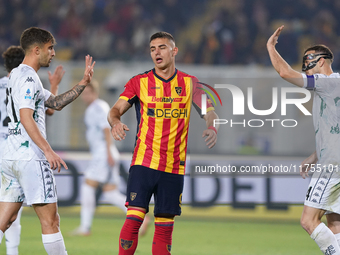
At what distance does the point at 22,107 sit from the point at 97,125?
3.69m

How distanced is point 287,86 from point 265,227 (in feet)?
10.3

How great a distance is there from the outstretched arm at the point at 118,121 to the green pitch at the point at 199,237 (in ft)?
7.10

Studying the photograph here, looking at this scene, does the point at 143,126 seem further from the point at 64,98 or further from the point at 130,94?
the point at 64,98

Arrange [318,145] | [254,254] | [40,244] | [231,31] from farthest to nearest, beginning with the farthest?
1. [231,31]
2. [40,244]
3. [254,254]
4. [318,145]

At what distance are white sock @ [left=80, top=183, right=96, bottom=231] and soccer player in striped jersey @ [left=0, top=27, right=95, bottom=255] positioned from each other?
2977mm

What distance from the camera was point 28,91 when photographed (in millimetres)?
3779

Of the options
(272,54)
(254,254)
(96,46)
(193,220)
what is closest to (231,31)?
(96,46)

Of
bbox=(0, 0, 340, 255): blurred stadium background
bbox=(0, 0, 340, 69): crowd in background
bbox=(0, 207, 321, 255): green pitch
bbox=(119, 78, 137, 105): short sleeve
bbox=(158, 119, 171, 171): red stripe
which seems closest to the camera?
bbox=(158, 119, 171, 171): red stripe

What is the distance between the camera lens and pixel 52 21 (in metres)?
14.1

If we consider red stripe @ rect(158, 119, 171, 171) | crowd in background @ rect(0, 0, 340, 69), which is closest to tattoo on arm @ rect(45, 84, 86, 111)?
red stripe @ rect(158, 119, 171, 171)

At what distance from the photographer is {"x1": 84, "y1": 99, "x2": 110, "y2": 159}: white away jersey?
7309 mm

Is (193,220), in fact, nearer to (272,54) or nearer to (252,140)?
(252,140)

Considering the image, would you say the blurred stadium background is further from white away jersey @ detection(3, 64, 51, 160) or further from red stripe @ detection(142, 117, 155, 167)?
white away jersey @ detection(3, 64, 51, 160)

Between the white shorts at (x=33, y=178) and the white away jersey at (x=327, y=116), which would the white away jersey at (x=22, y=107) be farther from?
the white away jersey at (x=327, y=116)
